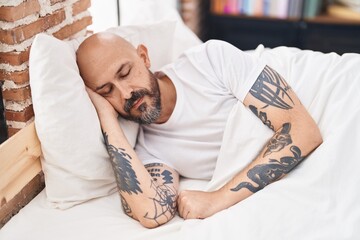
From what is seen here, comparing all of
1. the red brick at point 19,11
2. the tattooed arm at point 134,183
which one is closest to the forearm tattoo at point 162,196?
the tattooed arm at point 134,183

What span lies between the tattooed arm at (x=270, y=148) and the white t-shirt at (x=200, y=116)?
0.36ft

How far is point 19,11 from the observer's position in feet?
3.85

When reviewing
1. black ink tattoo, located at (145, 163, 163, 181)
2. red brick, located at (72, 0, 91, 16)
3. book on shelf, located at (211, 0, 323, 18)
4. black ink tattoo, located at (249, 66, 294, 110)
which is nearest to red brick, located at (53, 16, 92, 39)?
red brick, located at (72, 0, 91, 16)

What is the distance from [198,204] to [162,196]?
0.11 meters

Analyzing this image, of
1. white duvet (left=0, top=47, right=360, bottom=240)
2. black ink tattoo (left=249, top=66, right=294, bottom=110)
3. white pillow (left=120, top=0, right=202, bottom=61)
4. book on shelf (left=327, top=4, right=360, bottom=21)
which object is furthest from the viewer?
book on shelf (left=327, top=4, right=360, bottom=21)

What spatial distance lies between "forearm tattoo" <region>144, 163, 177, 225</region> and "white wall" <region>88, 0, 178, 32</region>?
30.1 inches

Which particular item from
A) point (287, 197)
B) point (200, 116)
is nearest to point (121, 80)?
point (200, 116)

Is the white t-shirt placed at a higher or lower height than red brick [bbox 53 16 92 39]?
lower

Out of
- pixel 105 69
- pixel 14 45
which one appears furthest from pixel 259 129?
pixel 14 45

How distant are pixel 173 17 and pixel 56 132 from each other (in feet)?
3.14

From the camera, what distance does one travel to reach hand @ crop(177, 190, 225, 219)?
117 centimetres

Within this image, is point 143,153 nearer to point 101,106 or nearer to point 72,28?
point 101,106

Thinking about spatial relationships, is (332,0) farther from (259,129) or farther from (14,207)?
(14,207)

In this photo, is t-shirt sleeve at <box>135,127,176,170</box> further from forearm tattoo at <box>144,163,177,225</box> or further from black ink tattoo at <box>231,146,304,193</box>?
black ink tattoo at <box>231,146,304,193</box>
